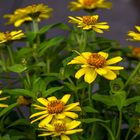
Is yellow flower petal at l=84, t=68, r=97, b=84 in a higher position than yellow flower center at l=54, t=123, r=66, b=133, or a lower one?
higher

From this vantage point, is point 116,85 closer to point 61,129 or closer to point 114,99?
point 114,99

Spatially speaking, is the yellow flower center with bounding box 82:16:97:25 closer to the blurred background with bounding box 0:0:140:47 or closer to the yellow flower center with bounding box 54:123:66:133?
the yellow flower center with bounding box 54:123:66:133

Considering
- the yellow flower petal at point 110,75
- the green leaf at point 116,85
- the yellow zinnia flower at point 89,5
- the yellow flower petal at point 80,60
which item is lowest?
the green leaf at point 116,85

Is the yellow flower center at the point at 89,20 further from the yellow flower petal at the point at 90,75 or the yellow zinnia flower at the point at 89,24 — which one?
the yellow flower petal at the point at 90,75

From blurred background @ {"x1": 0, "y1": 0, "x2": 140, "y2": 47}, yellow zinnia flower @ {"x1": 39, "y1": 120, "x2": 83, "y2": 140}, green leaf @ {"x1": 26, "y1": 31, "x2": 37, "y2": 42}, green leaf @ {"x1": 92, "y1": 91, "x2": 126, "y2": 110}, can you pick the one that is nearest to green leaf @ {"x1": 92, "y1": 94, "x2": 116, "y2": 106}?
green leaf @ {"x1": 92, "y1": 91, "x2": 126, "y2": 110}

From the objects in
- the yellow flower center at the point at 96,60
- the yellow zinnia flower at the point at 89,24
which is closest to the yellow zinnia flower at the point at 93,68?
the yellow flower center at the point at 96,60

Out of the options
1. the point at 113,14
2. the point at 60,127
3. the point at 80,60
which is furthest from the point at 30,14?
the point at 113,14

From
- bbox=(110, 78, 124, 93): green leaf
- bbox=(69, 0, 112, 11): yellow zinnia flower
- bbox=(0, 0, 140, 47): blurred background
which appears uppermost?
bbox=(69, 0, 112, 11): yellow zinnia flower

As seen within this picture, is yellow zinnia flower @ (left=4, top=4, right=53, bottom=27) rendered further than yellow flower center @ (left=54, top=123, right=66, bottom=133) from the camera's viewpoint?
Yes
